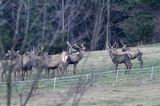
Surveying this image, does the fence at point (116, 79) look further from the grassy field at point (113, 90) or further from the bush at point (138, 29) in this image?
the bush at point (138, 29)

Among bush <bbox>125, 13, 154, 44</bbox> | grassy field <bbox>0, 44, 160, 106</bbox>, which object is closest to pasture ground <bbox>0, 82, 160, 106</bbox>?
grassy field <bbox>0, 44, 160, 106</bbox>

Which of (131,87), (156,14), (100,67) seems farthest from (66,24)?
(156,14)

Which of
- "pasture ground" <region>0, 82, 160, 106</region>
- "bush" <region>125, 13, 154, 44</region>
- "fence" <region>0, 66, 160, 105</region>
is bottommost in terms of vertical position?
"pasture ground" <region>0, 82, 160, 106</region>

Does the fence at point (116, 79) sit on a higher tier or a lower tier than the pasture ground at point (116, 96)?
higher

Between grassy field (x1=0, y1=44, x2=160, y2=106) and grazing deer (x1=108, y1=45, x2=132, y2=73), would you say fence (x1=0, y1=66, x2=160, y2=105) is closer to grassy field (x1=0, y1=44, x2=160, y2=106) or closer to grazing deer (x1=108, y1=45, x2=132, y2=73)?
grassy field (x1=0, y1=44, x2=160, y2=106)

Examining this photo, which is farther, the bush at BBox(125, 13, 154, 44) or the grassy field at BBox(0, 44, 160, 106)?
the bush at BBox(125, 13, 154, 44)

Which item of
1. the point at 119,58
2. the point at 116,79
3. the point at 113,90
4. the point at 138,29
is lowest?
the point at 113,90

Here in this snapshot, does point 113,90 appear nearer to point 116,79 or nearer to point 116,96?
point 116,96

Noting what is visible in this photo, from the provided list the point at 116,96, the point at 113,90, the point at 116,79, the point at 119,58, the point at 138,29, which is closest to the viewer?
the point at 116,96

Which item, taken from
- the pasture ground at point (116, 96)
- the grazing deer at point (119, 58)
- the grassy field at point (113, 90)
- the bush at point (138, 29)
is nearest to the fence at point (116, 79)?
the grassy field at point (113, 90)


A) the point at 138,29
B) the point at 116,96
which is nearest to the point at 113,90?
the point at 116,96

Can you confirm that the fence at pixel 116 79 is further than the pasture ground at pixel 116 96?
Yes

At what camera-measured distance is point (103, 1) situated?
4744 cm

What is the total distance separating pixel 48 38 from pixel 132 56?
1217 inches
